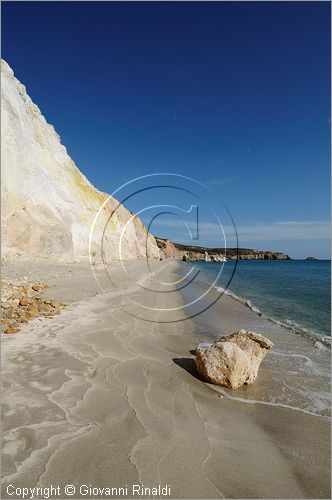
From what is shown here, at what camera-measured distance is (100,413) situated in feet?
15.0

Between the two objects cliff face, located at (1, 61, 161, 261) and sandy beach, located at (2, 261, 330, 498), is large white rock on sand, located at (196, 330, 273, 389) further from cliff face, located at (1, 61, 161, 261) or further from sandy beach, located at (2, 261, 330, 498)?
cliff face, located at (1, 61, 161, 261)

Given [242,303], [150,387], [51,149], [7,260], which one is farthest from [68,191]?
[150,387]

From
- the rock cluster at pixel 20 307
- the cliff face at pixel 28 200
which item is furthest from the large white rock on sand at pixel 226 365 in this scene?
the cliff face at pixel 28 200

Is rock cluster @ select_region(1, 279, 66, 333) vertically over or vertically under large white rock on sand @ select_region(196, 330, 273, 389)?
over

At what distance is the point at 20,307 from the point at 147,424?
7110 millimetres

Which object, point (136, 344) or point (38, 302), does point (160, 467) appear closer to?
point (136, 344)

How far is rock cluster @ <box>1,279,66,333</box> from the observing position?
28.0ft

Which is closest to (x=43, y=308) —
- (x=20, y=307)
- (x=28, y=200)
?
(x=20, y=307)

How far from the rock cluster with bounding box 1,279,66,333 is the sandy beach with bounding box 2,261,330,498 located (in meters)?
0.83

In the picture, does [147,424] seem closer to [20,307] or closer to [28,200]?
[20,307]

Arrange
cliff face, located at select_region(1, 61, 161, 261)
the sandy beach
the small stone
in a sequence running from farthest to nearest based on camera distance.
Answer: cliff face, located at select_region(1, 61, 161, 261) → the small stone → the sandy beach

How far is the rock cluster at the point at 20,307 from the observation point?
28.0 feet

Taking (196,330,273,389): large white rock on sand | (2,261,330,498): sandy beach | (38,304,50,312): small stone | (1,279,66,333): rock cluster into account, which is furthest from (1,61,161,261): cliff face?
(196,330,273,389): large white rock on sand

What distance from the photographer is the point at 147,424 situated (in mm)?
4383
